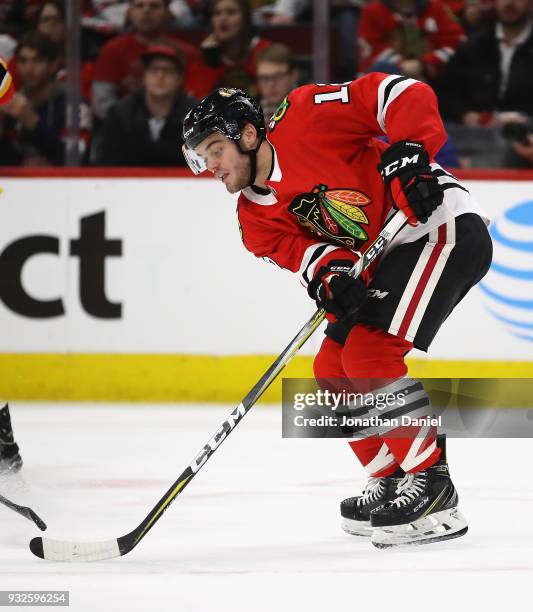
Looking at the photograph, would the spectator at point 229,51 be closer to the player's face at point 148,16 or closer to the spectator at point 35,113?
the player's face at point 148,16

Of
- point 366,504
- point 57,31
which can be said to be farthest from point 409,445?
point 57,31

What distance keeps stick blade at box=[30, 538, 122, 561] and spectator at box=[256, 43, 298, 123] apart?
9.14ft

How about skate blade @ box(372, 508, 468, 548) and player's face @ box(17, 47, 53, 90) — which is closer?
skate blade @ box(372, 508, 468, 548)

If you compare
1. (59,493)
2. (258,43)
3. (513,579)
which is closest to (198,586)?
(513,579)

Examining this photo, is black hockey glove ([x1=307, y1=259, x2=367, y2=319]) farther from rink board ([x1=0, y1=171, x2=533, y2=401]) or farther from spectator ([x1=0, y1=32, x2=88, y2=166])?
spectator ([x1=0, y1=32, x2=88, y2=166])

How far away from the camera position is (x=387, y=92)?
2709 millimetres

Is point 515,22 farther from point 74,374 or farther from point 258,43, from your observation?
point 74,374

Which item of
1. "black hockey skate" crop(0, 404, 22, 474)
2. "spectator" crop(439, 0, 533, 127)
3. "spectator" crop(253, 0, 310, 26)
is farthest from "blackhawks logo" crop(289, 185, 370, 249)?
"spectator" crop(253, 0, 310, 26)

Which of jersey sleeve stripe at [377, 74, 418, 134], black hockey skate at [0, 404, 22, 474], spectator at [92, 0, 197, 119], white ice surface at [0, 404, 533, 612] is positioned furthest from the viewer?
spectator at [92, 0, 197, 119]

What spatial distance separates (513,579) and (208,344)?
9.05ft

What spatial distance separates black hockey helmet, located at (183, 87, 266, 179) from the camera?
270 centimetres

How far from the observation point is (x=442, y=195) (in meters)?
2.63

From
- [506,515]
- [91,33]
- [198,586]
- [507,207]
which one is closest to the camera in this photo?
[198,586]

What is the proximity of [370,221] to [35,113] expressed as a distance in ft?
8.82
